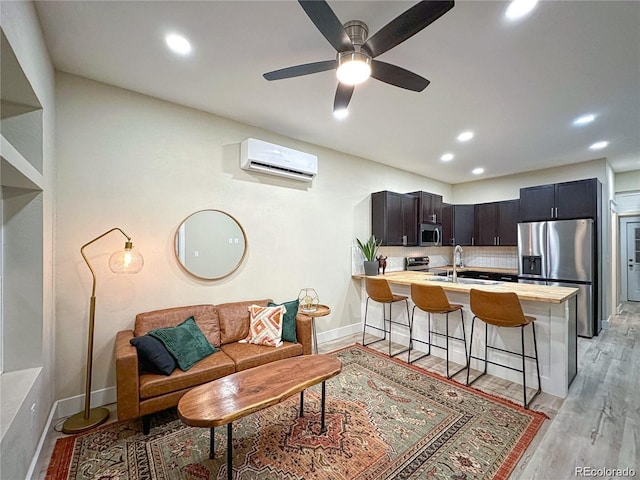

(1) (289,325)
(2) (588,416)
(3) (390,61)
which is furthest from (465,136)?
(1) (289,325)

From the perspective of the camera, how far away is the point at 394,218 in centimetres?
499

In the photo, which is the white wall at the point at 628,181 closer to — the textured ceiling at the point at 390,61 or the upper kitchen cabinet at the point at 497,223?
the upper kitchen cabinet at the point at 497,223

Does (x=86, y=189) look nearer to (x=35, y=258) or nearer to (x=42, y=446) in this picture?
(x=35, y=258)

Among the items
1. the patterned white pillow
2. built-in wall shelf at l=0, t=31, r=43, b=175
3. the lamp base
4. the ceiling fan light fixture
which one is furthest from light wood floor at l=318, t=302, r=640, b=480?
built-in wall shelf at l=0, t=31, r=43, b=175

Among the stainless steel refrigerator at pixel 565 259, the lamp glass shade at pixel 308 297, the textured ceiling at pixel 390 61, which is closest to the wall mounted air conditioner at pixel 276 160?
A: the textured ceiling at pixel 390 61

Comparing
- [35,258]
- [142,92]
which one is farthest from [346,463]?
[142,92]

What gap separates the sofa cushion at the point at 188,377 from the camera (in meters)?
2.19

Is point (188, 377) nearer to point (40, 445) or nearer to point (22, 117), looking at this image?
point (40, 445)

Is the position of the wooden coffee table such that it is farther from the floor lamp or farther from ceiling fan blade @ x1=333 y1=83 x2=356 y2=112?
ceiling fan blade @ x1=333 y1=83 x2=356 y2=112

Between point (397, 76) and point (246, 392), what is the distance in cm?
242

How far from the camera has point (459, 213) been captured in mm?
6316

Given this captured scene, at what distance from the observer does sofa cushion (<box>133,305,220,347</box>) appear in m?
2.64

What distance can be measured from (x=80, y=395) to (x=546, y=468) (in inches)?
144

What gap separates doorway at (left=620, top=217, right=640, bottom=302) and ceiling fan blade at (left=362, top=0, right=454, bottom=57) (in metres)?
8.07
